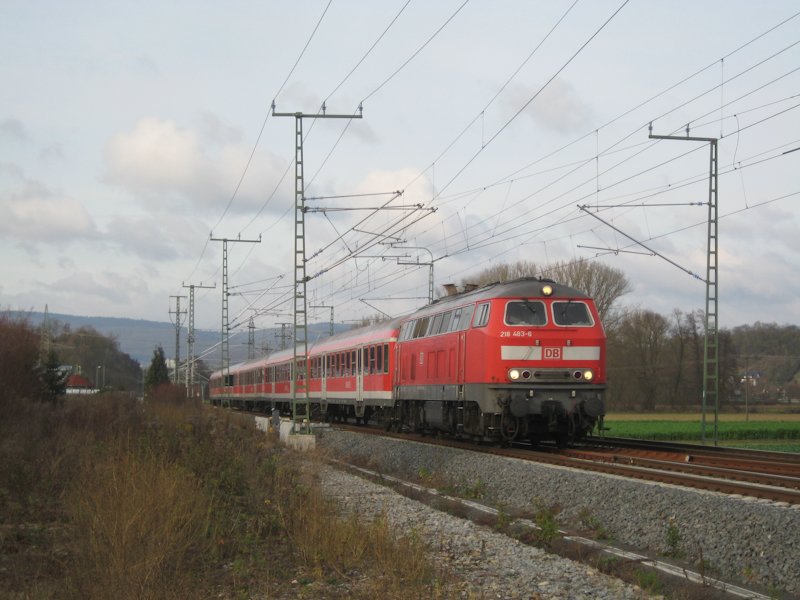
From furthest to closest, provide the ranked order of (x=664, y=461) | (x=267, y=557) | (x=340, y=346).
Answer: (x=340, y=346) → (x=664, y=461) → (x=267, y=557)

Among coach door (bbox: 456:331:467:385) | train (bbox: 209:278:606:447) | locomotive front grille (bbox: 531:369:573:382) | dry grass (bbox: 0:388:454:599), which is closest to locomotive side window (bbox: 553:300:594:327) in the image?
train (bbox: 209:278:606:447)

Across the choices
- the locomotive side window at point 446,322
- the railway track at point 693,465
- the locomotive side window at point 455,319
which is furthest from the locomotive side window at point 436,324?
the railway track at point 693,465

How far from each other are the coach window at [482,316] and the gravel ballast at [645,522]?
3.97 metres

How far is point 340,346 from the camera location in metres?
41.3

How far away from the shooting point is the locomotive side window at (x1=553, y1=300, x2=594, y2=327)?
21.7 m

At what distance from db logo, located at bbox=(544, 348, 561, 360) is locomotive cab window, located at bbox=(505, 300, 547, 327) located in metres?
0.63

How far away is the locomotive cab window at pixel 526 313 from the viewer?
21.5 meters

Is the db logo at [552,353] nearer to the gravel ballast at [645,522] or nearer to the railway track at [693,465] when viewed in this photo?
the railway track at [693,465]

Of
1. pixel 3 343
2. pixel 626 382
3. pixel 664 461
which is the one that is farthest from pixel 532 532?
pixel 626 382

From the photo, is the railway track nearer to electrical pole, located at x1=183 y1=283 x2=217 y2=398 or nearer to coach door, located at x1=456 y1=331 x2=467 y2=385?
coach door, located at x1=456 y1=331 x2=467 y2=385

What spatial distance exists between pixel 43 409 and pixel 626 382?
59802 millimetres

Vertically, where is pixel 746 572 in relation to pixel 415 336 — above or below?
below

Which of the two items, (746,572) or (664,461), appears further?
(664,461)

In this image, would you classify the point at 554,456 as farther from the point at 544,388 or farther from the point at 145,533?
the point at 145,533
